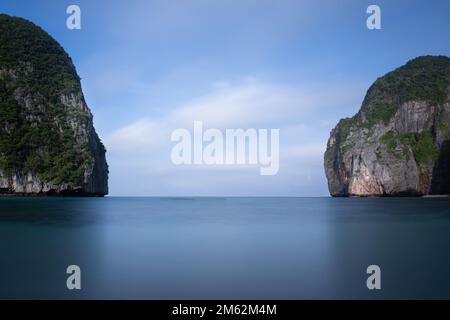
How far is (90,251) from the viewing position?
16500 mm

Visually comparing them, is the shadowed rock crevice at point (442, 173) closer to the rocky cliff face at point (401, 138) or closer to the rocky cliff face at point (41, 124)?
the rocky cliff face at point (401, 138)

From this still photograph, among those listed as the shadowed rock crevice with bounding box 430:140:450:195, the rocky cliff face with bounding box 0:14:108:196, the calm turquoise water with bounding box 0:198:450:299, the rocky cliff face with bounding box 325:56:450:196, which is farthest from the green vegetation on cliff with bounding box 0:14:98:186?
the shadowed rock crevice with bounding box 430:140:450:195

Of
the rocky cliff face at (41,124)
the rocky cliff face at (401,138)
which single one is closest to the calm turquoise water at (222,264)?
the rocky cliff face at (41,124)

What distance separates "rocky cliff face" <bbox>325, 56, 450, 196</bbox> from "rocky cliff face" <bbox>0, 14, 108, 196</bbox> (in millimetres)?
75696

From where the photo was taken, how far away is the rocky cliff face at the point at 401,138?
95.7m

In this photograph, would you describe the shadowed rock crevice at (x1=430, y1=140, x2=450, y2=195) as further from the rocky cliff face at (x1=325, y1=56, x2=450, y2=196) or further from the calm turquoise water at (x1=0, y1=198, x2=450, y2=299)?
the calm turquoise water at (x1=0, y1=198, x2=450, y2=299)

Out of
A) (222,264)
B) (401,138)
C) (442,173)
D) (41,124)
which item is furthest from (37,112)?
(442,173)

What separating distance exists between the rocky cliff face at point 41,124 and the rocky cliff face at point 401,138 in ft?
248

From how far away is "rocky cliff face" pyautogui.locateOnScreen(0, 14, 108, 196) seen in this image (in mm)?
81250
